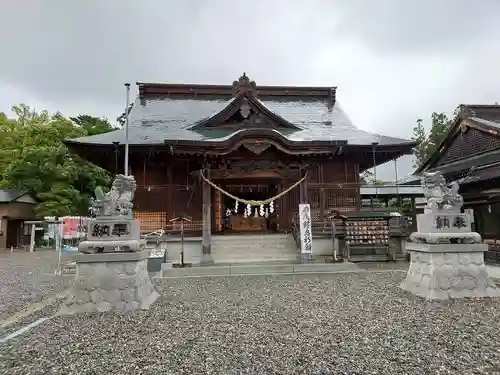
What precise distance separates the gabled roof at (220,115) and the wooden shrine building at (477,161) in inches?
105

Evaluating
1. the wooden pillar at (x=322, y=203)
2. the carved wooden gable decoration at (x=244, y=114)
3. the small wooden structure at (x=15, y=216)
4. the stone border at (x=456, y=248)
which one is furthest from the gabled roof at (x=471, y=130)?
the small wooden structure at (x=15, y=216)

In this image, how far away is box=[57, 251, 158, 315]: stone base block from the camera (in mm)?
6227

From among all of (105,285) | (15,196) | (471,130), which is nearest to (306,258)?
Result: (105,285)

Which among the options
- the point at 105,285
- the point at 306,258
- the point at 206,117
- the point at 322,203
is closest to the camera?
the point at 105,285

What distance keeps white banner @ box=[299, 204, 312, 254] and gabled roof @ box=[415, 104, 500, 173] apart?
8.23 meters

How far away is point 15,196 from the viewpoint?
28.3m

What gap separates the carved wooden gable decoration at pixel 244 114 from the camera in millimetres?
16078

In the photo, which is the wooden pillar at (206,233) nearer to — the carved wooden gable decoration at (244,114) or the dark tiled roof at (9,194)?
the carved wooden gable decoration at (244,114)

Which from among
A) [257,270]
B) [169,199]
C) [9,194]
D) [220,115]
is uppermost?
[220,115]

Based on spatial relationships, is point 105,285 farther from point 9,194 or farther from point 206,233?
point 9,194

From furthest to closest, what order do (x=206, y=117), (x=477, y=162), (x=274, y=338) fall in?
(x=206, y=117), (x=477, y=162), (x=274, y=338)

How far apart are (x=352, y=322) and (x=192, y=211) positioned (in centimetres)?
1050

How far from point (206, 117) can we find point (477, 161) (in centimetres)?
1256

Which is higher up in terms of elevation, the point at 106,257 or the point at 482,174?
the point at 482,174
